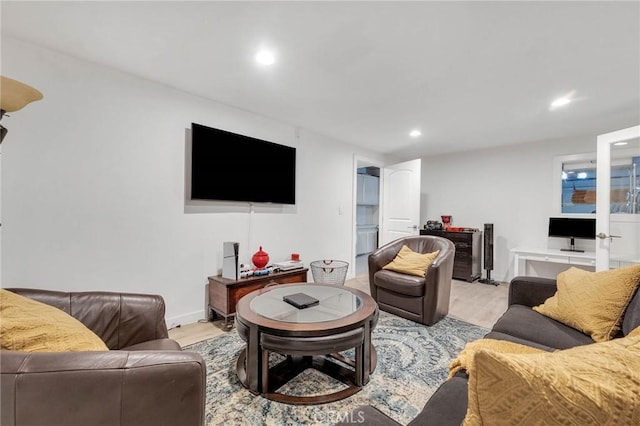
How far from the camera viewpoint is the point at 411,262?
2904 mm

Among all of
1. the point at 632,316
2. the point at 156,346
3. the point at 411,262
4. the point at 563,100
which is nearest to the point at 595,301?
the point at 632,316

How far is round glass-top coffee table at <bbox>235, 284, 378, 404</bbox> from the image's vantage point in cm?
149

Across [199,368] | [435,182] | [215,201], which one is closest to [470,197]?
[435,182]

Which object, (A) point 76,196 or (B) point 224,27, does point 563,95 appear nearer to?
(B) point 224,27

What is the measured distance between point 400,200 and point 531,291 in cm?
295

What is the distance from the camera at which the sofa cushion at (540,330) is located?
1.44m

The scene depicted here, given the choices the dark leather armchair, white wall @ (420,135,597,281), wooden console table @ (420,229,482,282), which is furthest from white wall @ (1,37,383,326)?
white wall @ (420,135,597,281)

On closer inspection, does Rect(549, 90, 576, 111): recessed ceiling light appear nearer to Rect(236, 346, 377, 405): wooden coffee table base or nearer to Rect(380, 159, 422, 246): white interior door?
Rect(380, 159, 422, 246): white interior door

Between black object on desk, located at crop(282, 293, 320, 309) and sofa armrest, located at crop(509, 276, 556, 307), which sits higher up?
sofa armrest, located at crop(509, 276, 556, 307)

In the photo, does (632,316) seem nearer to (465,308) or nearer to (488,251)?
(465,308)

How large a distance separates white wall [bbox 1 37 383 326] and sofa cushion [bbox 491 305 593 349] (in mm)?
2489

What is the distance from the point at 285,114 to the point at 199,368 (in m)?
2.85

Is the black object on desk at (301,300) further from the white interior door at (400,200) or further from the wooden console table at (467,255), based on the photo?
the wooden console table at (467,255)

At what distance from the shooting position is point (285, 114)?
3238 mm
